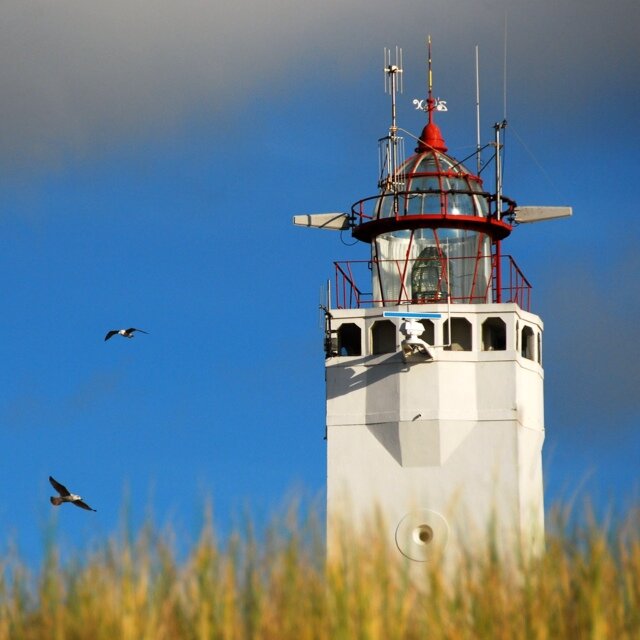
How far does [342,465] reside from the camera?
36344 mm

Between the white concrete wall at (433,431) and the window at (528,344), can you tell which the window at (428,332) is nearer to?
the white concrete wall at (433,431)

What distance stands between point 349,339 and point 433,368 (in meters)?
2.08

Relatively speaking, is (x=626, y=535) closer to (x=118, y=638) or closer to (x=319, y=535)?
(x=319, y=535)

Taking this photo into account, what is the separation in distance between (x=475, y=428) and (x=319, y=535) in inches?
626

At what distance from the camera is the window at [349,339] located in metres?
37.0

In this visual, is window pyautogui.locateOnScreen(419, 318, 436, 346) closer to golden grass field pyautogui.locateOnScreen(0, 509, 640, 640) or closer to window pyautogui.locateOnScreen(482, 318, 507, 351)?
window pyautogui.locateOnScreen(482, 318, 507, 351)

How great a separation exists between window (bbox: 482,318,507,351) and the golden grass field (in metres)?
16.3

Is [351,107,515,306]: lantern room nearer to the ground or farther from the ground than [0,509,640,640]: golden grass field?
farther from the ground

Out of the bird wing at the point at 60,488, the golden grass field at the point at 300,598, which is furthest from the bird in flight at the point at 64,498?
the golden grass field at the point at 300,598

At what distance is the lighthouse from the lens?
35719 mm

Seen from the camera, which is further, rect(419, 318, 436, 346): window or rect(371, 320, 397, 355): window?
rect(371, 320, 397, 355): window

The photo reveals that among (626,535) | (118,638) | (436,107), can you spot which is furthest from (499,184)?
(118,638)

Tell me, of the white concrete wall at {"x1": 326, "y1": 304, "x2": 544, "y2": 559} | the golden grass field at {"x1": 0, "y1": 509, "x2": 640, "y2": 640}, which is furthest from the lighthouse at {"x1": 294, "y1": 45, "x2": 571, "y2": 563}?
the golden grass field at {"x1": 0, "y1": 509, "x2": 640, "y2": 640}

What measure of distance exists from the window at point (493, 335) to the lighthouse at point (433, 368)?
0.06ft
